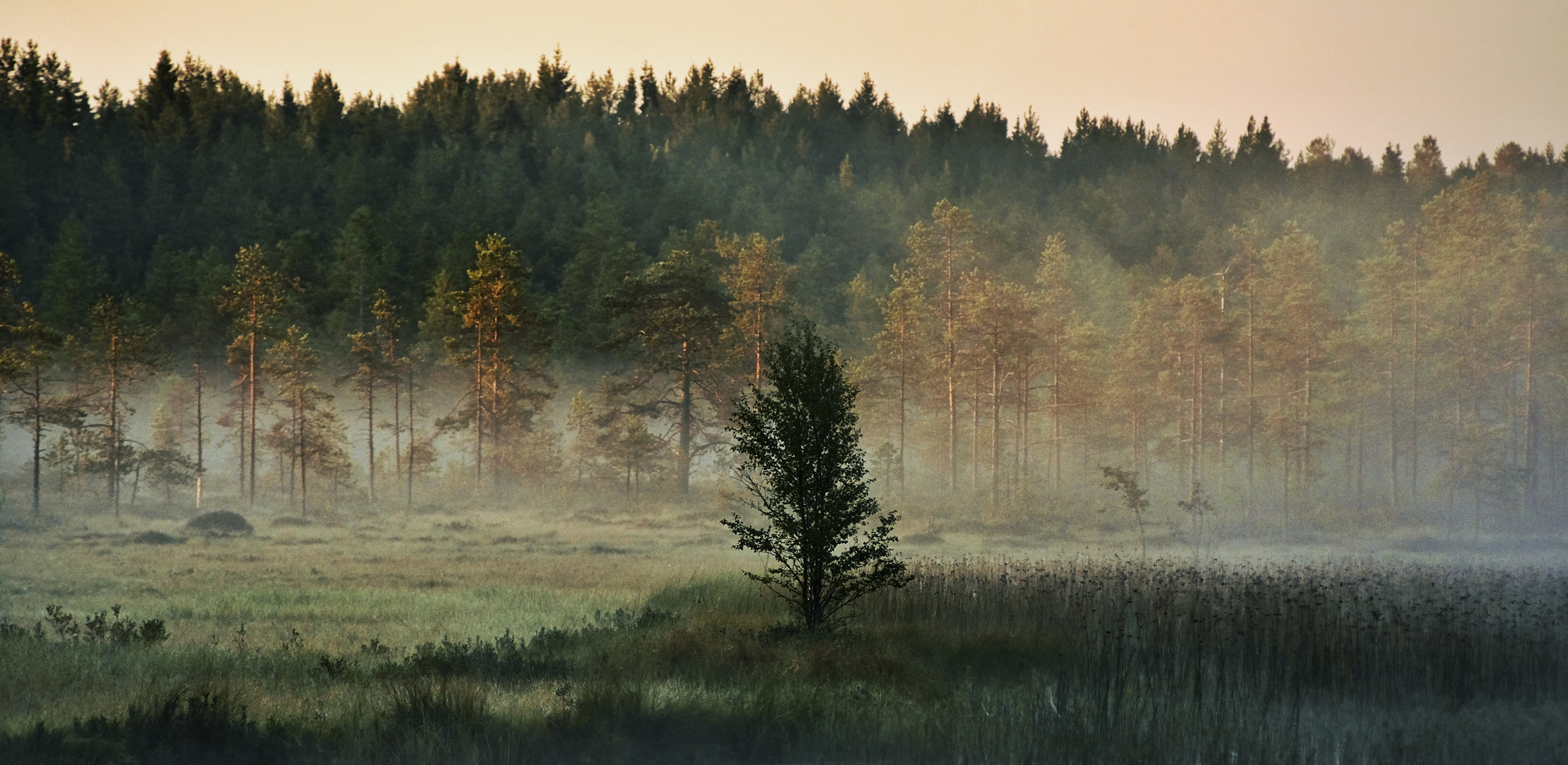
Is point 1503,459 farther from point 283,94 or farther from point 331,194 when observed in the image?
point 283,94

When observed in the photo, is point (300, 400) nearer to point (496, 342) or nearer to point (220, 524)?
point (496, 342)

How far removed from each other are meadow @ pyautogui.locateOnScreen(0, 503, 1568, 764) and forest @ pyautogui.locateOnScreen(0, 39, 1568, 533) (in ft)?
70.3

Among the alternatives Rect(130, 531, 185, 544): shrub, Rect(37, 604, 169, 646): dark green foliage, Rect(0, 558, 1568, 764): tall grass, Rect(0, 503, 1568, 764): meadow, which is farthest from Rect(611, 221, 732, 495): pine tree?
Rect(37, 604, 169, 646): dark green foliage

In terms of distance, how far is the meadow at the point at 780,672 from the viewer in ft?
33.8

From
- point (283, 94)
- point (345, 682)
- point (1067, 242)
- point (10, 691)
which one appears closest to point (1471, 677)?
point (345, 682)

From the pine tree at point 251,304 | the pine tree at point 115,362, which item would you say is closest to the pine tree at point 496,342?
the pine tree at point 251,304

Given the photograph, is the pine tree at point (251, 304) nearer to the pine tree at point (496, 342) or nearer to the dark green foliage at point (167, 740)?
the pine tree at point (496, 342)

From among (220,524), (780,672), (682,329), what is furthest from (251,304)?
(780,672)

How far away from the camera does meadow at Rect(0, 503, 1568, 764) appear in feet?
33.8

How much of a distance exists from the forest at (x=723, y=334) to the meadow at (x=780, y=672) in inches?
844

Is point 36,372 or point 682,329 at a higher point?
point 682,329

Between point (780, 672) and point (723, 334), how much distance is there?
39.0 m

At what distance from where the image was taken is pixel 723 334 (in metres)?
51.6

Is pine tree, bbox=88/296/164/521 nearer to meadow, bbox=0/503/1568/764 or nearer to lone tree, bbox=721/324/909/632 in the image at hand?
meadow, bbox=0/503/1568/764
